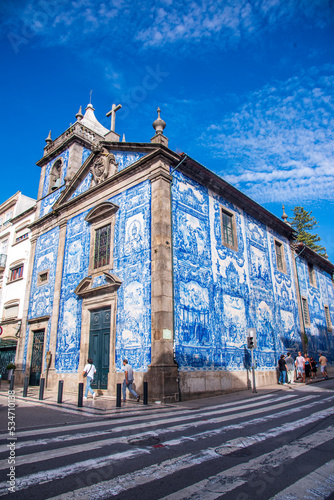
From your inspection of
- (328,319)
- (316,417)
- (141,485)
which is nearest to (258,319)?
(316,417)

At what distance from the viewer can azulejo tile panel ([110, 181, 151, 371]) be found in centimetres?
1139

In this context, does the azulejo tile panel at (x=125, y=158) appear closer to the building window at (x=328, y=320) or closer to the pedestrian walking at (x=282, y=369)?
the pedestrian walking at (x=282, y=369)

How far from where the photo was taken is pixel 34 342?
1720cm

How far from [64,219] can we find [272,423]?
14025 millimetres

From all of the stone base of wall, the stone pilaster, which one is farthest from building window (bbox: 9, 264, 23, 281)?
the stone base of wall

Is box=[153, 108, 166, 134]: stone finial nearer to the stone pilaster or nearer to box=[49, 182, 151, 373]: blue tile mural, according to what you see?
the stone pilaster

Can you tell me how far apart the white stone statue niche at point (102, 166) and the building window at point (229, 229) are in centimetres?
524

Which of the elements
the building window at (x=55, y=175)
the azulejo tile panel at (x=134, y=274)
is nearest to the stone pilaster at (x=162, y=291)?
the azulejo tile panel at (x=134, y=274)

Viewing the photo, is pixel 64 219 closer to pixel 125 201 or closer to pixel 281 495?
pixel 125 201

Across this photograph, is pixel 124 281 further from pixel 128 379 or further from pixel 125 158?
pixel 125 158

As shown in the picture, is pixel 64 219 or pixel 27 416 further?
pixel 64 219

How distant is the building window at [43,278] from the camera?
17750 mm

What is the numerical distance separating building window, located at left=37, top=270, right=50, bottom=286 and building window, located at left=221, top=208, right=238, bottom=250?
8987 millimetres

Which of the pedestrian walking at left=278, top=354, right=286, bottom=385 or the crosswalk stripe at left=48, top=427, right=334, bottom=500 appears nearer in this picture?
the crosswalk stripe at left=48, top=427, right=334, bottom=500
